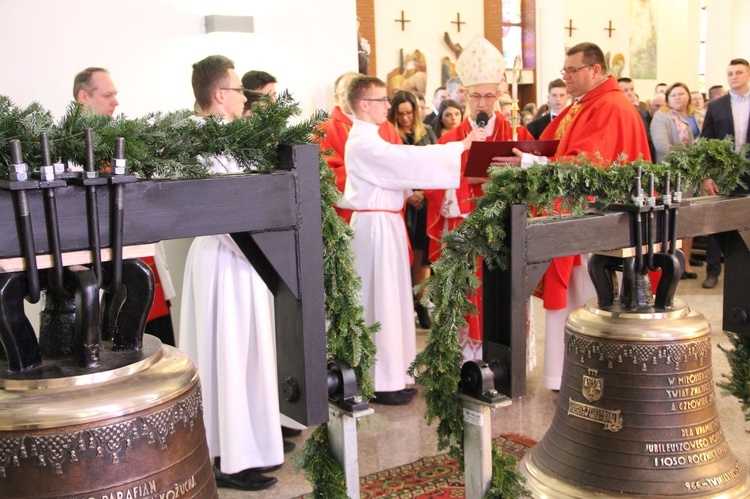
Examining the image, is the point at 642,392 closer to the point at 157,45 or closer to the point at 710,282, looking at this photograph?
the point at 157,45

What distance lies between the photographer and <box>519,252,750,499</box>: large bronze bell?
2.74 meters

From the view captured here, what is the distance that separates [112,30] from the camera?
6207 mm

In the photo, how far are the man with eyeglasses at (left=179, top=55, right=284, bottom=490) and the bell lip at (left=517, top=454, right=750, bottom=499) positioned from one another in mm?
1398

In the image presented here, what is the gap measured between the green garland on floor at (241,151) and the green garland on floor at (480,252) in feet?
0.73

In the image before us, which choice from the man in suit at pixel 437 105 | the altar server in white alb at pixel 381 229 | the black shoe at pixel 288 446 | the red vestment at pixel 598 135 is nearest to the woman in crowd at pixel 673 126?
the man in suit at pixel 437 105

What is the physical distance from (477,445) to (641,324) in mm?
642

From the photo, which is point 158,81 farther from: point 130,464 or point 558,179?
point 130,464

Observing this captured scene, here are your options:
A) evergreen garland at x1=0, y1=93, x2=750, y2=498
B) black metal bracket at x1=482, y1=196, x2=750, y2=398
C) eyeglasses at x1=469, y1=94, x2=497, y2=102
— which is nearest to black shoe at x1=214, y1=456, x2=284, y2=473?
evergreen garland at x1=0, y1=93, x2=750, y2=498

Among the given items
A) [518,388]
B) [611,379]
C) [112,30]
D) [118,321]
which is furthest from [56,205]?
[112,30]

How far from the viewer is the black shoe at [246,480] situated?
3908 millimetres

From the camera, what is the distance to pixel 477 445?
2654 mm

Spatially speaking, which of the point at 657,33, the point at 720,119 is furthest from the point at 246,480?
the point at 657,33

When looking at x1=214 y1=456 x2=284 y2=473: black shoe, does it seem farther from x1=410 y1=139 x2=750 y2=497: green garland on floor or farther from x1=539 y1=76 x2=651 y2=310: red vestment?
x1=539 y1=76 x2=651 y2=310: red vestment

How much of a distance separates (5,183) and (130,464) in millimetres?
620
